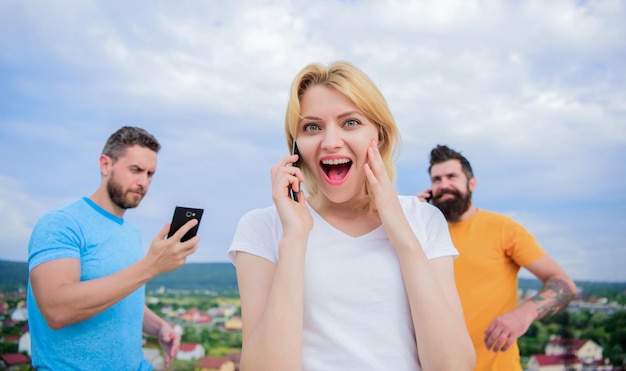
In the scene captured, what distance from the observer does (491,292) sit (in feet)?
12.7

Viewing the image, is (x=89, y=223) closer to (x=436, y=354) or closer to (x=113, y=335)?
(x=113, y=335)

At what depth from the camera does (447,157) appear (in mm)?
4488

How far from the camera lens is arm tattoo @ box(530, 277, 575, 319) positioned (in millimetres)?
4031

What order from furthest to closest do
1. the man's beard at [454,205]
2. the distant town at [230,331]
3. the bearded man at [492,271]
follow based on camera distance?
the distant town at [230,331] < the man's beard at [454,205] < the bearded man at [492,271]

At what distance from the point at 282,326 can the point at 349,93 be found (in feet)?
2.87

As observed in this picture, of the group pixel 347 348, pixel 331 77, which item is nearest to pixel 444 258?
pixel 347 348

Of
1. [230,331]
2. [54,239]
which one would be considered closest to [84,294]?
[54,239]

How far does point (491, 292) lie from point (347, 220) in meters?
2.33

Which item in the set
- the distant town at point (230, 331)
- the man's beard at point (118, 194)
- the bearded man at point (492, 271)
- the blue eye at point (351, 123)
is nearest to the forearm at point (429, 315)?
the blue eye at point (351, 123)

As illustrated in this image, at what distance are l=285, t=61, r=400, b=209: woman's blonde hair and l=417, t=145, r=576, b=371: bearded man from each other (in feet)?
7.07

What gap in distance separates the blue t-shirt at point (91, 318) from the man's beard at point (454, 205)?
248 cm

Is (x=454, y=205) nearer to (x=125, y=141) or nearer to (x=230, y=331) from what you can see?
(x=125, y=141)

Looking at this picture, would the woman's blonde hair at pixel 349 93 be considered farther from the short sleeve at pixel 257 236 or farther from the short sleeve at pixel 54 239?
the short sleeve at pixel 54 239

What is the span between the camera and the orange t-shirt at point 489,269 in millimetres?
3713
